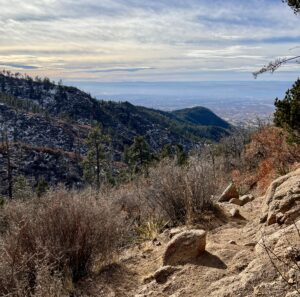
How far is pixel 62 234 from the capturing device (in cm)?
605

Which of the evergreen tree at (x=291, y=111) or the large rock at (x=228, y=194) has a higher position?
the evergreen tree at (x=291, y=111)

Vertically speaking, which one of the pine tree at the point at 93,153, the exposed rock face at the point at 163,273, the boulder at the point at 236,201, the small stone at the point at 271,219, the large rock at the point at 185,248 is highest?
the small stone at the point at 271,219

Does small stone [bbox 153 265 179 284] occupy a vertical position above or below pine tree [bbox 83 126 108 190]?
above

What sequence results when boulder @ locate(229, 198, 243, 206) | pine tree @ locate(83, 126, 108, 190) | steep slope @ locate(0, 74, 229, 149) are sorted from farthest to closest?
steep slope @ locate(0, 74, 229, 149)
pine tree @ locate(83, 126, 108, 190)
boulder @ locate(229, 198, 243, 206)

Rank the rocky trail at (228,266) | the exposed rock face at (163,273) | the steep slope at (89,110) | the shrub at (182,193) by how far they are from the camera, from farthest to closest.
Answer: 1. the steep slope at (89,110)
2. the shrub at (182,193)
3. the exposed rock face at (163,273)
4. the rocky trail at (228,266)

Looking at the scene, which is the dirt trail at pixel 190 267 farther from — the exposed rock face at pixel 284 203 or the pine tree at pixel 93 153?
the pine tree at pixel 93 153

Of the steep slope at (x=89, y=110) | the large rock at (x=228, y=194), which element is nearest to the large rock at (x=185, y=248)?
the large rock at (x=228, y=194)

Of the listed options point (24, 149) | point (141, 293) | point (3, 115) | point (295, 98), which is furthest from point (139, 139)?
point (3, 115)

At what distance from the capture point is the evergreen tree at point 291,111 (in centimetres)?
863

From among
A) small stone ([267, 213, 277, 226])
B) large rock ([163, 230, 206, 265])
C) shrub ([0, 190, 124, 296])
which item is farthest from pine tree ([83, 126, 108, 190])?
large rock ([163, 230, 206, 265])

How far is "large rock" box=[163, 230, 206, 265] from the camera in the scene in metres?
5.83

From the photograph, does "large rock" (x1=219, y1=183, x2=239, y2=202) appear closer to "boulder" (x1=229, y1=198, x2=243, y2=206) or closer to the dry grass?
"boulder" (x1=229, y1=198, x2=243, y2=206)

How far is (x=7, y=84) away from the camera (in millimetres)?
163000

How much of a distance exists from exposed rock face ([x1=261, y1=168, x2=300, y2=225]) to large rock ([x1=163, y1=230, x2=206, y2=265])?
116 centimetres
